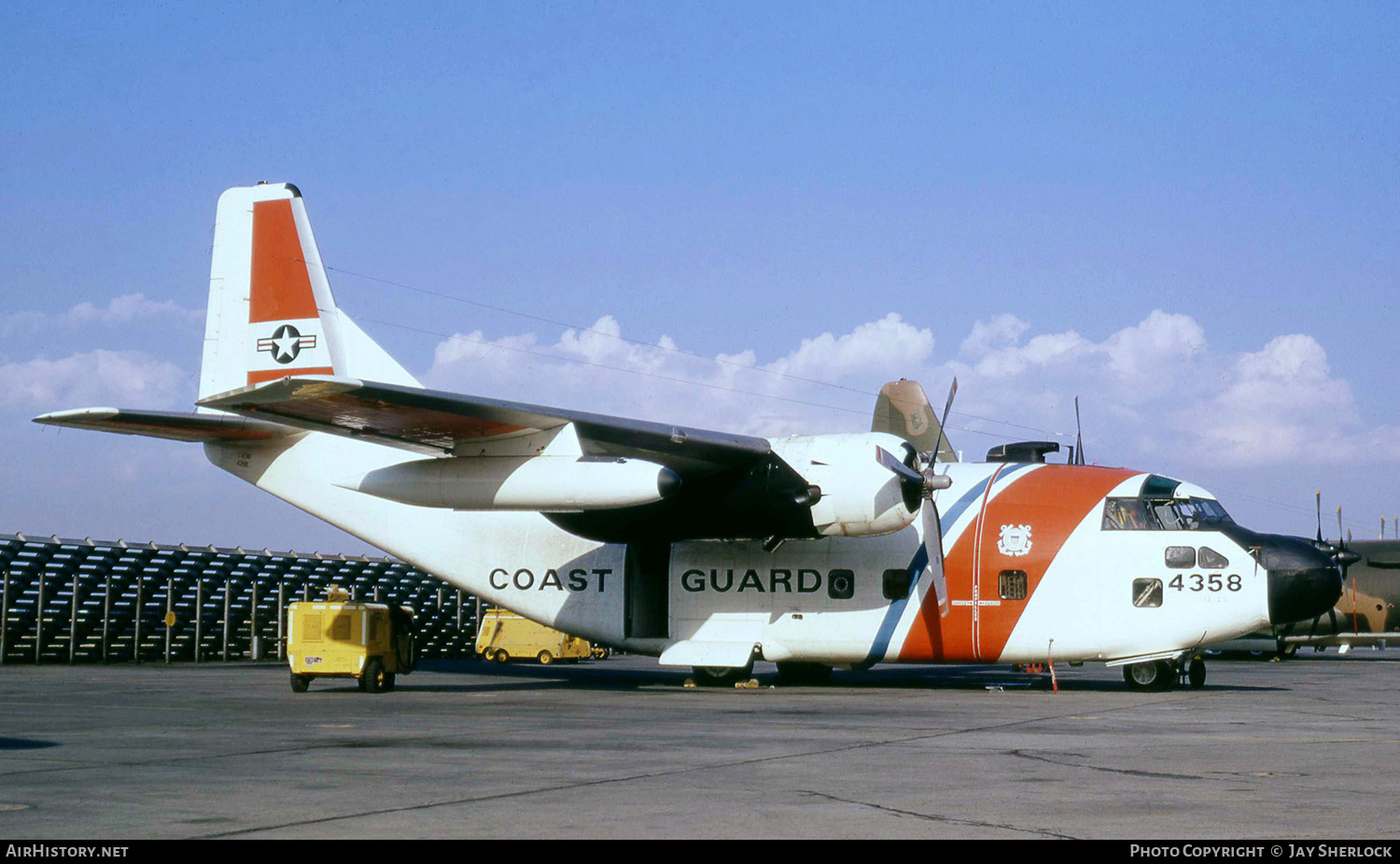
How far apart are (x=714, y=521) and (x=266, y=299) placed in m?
9.54

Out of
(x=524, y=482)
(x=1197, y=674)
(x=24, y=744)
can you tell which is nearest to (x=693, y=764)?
(x=24, y=744)

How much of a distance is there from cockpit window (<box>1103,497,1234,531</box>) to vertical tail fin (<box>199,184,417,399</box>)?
1402 centimetres

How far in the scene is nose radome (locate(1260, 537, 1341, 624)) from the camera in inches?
815

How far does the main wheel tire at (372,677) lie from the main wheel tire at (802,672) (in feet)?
24.9

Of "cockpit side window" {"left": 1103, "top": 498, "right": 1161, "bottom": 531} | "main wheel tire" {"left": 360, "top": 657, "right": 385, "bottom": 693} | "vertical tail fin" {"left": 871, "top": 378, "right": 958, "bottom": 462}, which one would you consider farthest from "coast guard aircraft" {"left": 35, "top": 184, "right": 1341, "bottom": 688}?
"vertical tail fin" {"left": 871, "top": 378, "right": 958, "bottom": 462}

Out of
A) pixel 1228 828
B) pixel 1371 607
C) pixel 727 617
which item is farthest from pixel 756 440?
pixel 1371 607

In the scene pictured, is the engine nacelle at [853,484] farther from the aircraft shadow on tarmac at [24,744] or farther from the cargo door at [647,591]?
the aircraft shadow on tarmac at [24,744]

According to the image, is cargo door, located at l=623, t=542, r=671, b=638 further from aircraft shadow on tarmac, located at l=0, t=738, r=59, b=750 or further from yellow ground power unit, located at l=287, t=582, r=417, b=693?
aircraft shadow on tarmac, located at l=0, t=738, r=59, b=750

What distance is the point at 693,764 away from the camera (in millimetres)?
10719

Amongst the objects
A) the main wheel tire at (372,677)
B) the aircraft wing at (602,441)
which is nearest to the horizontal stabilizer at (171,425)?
the aircraft wing at (602,441)

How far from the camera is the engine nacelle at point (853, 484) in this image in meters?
20.4

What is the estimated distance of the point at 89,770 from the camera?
10000 millimetres

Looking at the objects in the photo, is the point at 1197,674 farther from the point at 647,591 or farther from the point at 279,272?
the point at 279,272

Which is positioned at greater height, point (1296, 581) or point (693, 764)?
point (1296, 581)
